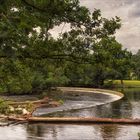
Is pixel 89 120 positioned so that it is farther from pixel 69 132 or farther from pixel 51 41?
pixel 51 41

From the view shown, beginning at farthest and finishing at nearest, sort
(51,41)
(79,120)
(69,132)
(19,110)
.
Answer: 1. (19,110)
2. (79,120)
3. (69,132)
4. (51,41)

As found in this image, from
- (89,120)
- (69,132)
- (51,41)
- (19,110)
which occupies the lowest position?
(69,132)

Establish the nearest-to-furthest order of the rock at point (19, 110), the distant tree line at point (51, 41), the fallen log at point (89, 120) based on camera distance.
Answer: the distant tree line at point (51, 41) < the fallen log at point (89, 120) < the rock at point (19, 110)

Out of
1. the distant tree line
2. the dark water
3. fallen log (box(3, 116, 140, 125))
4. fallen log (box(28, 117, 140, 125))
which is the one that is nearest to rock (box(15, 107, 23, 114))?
fallen log (box(3, 116, 140, 125))

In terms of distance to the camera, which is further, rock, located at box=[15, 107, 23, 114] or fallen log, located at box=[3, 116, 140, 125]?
rock, located at box=[15, 107, 23, 114]

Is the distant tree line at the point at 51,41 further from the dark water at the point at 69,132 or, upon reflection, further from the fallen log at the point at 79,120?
the fallen log at the point at 79,120

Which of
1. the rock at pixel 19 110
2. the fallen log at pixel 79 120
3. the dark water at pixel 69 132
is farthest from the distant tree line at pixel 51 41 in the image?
the rock at pixel 19 110

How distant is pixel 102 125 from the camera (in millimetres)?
34250

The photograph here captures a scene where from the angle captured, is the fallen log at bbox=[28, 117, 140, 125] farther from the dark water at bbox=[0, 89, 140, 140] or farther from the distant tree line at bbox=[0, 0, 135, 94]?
the distant tree line at bbox=[0, 0, 135, 94]

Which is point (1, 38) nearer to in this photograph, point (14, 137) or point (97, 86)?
point (14, 137)

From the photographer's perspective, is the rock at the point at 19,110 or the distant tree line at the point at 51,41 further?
the rock at the point at 19,110

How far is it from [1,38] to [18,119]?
23.3 meters

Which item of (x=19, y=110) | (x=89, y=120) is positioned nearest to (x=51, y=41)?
(x=89, y=120)

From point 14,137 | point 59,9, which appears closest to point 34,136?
point 14,137
